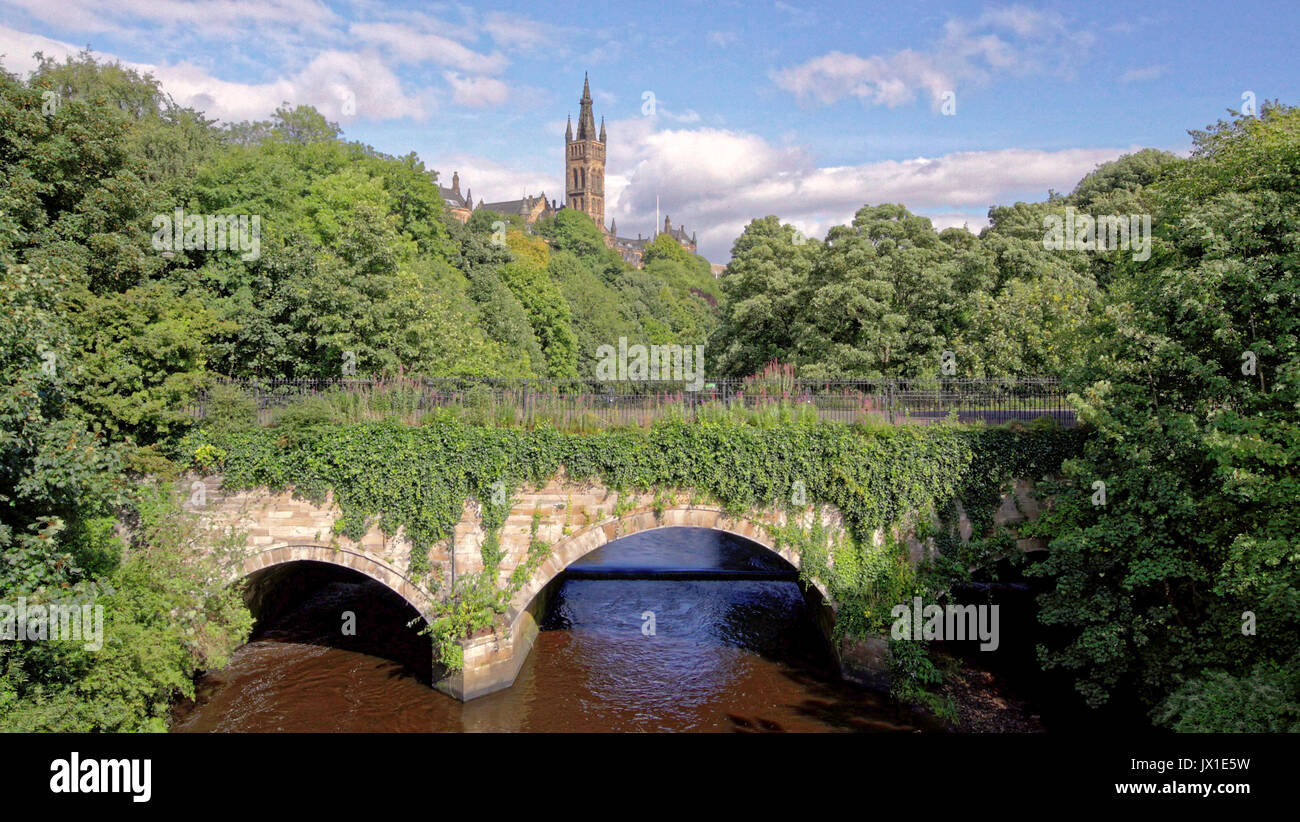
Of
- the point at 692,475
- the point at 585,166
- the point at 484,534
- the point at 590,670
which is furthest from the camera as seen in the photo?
the point at 585,166

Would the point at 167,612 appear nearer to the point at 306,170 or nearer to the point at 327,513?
the point at 327,513

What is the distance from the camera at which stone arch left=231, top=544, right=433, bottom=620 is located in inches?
534

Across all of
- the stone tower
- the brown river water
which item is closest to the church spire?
the stone tower

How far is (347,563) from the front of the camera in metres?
13.6

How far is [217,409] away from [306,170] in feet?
65.3

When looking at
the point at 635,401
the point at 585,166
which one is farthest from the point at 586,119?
the point at 635,401

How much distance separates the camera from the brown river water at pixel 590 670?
42.4ft

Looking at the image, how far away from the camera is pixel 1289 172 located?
9.84 meters

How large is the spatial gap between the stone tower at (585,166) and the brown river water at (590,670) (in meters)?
117

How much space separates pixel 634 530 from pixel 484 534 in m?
2.83

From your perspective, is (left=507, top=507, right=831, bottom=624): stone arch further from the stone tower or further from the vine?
the stone tower

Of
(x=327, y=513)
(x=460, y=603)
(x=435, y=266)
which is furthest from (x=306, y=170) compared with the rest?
(x=460, y=603)

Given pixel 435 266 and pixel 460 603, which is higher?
pixel 435 266

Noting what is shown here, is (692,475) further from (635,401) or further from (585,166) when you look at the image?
(585,166)
